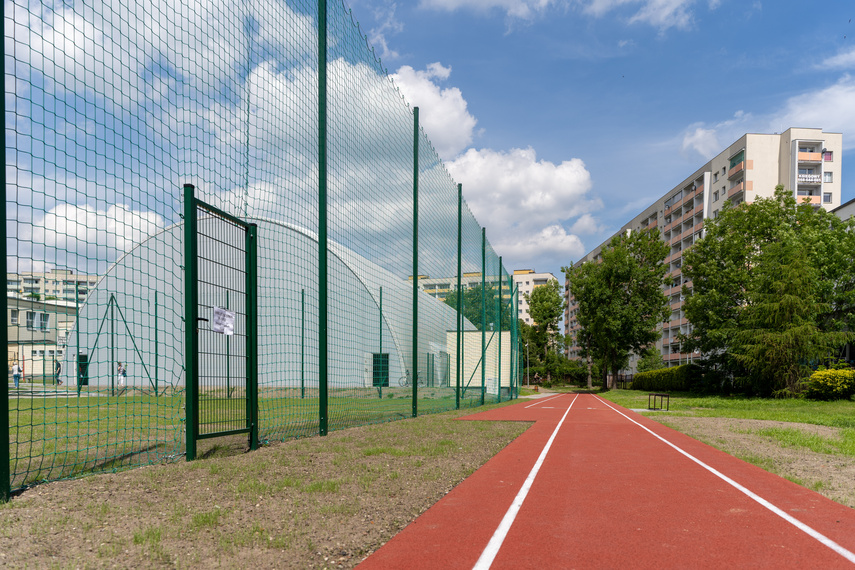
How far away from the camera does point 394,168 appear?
1360 centimetres

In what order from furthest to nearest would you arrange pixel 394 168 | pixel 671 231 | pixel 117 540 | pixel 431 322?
Result: pixel 671 231 → pixel 431 322 → pixel 394 168 → pixel 117 540

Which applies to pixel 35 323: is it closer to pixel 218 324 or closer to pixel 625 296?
pixel 218 324

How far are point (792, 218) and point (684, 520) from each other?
40792mm

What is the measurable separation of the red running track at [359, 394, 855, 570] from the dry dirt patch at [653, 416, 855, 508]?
334mm

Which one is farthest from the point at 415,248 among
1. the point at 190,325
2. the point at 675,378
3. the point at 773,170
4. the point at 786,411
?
the point at 773,170

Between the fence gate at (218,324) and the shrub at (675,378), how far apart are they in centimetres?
4404

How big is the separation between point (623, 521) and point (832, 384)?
26.1m

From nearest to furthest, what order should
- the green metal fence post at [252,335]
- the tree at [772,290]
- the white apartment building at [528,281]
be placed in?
the green metal fence post at [252,335] < the tree at [772,290] < the white apartment building at [528,281]

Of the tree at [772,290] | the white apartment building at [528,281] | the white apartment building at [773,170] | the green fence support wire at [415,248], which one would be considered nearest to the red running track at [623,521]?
the green fence support wire at [415,248]

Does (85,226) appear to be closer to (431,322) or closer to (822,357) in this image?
(431,322)

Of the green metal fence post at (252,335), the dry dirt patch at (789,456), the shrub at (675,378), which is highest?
the green metal fence post at (252,335)

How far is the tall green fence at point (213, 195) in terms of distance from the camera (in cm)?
548

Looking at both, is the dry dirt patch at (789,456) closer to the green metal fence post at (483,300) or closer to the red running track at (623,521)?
the red running track at (623,521)

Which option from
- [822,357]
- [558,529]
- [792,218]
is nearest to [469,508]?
[558,529]
